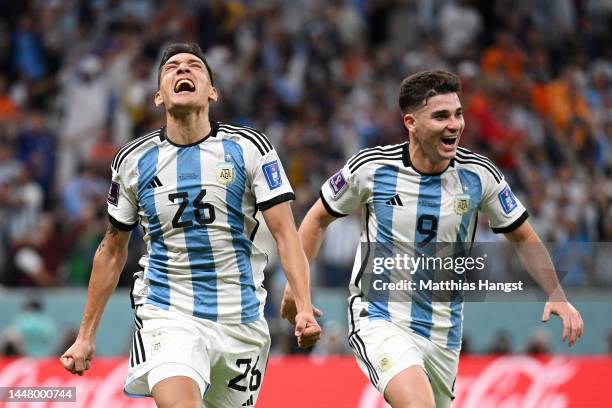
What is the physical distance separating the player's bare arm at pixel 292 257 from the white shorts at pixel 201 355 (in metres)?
0.41

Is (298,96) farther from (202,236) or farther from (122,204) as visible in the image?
(202,236)

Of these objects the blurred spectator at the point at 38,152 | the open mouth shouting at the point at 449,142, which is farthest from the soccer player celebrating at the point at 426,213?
the blurred spectator at the point at 38,152

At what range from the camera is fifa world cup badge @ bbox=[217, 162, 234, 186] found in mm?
6699

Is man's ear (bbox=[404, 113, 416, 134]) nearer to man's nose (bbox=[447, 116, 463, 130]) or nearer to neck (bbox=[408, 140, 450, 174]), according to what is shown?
neck (bbox=[408, 140, 450, 174])

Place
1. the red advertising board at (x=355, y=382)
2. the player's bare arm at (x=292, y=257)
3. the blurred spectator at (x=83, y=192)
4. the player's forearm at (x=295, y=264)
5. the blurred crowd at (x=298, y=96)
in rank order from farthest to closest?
the blurred spectator at (x=83, y=192) < the blurred crowd at (x=298, y=96) < the red advertising board at (x=355, y=382) < the player's forearm at (x=295, y=264) < the player's bare arm at (x=292, y=257)

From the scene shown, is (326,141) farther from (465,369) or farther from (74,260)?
(465,369)

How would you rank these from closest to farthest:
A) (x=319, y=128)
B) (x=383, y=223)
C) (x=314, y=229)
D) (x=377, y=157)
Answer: (x=383, y=223) → (x=377, y=157) → (x=314, y=229) → (x=319, y=128)

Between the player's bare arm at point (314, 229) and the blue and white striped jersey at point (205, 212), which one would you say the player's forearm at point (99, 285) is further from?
the player's bare arm at point (314, 229)

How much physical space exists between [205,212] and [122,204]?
1.66 ft

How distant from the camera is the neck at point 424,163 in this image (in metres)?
7.31

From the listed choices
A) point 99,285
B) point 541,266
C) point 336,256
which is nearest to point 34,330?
point 336,256

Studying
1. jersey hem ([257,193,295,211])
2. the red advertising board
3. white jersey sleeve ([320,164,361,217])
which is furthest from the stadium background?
jersey hem ([257,193,295,211])

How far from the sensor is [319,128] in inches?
634

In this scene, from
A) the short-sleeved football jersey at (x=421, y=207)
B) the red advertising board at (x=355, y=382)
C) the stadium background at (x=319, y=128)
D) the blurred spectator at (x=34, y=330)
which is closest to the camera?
the short-sleeved football jersey at (x=421, y=207)
